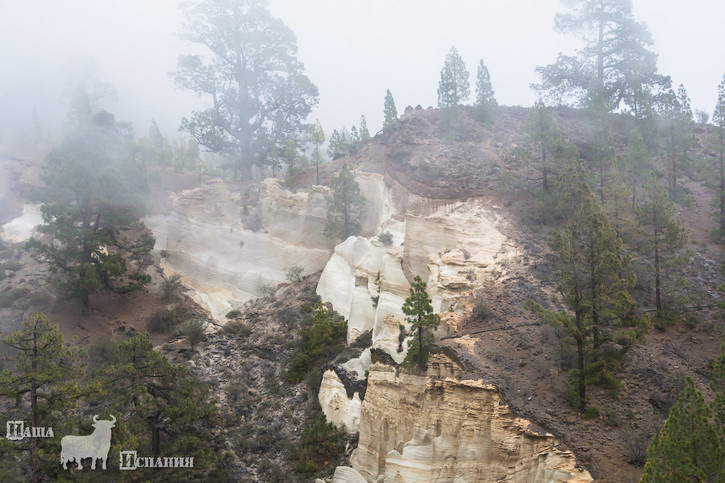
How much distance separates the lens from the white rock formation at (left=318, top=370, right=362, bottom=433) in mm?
25281

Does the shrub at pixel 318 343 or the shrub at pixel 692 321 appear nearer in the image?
the shrub at pixel 692 321

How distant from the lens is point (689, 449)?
11.3 metres

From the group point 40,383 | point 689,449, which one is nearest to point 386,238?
point 40,383

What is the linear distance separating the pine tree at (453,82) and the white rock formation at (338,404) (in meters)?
29.4

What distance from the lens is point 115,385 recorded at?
850 inches

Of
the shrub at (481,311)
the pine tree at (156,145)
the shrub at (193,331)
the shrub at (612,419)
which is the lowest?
the shrub at (612,419)

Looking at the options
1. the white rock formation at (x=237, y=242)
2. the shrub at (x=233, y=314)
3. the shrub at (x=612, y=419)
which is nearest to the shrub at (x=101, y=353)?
the shrub at (x=233, y=314)

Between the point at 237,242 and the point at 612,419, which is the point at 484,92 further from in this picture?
the point at 612,419

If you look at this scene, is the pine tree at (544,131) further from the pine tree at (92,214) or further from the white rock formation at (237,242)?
the pine tree at (92,214)

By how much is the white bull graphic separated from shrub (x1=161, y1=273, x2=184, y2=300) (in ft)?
61.0

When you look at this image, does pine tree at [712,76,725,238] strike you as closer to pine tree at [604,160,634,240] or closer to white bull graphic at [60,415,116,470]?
pine tree at [604,160,634,240]

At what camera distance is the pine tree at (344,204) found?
38.6 m

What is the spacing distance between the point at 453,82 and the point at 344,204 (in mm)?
16994

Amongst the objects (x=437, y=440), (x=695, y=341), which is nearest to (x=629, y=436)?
(x=437, y=440)
